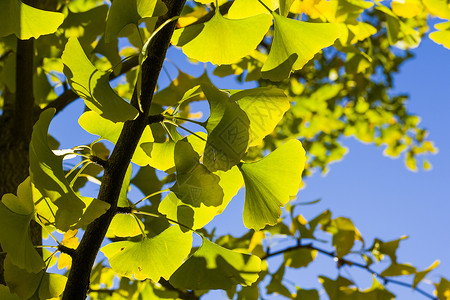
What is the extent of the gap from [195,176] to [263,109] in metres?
0.12

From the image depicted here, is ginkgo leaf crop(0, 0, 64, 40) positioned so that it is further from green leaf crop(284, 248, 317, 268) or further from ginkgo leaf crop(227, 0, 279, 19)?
green leaf crop(284, 248, 317, 268)

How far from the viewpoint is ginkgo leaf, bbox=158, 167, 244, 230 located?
57 centimetres

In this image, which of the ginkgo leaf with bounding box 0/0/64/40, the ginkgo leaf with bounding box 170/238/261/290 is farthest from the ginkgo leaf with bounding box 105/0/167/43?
the ginkgo leaf with bounding box 170/238/261/290

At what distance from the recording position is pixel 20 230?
0.49m

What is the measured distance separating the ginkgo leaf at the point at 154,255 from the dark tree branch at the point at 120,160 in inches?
2.9

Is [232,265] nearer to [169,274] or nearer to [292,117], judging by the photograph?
[169,274]

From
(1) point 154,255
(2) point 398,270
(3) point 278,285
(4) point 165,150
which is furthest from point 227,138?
(2) point 398,270

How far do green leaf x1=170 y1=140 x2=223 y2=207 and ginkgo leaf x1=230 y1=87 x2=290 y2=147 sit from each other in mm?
68

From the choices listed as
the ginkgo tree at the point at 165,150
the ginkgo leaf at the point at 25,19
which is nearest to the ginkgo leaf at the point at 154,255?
the ginkgo tree at the point at 165,150

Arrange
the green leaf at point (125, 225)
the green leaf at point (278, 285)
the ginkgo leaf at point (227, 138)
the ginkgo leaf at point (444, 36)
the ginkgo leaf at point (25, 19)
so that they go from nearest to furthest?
the ginkgo leaf at point (227, 138) → the ginkgo leaf at point (25, 19) → the green leaf at point (125, 225) → the ginkgo leaf at point (444, 36) → the green leaf at point (278, 285)

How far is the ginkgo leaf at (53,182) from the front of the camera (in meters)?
0.46

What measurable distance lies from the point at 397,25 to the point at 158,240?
767 mm

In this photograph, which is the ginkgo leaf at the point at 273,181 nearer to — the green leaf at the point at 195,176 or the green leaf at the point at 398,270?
the green leaf at the point at 195,176

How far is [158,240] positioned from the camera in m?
0.62
